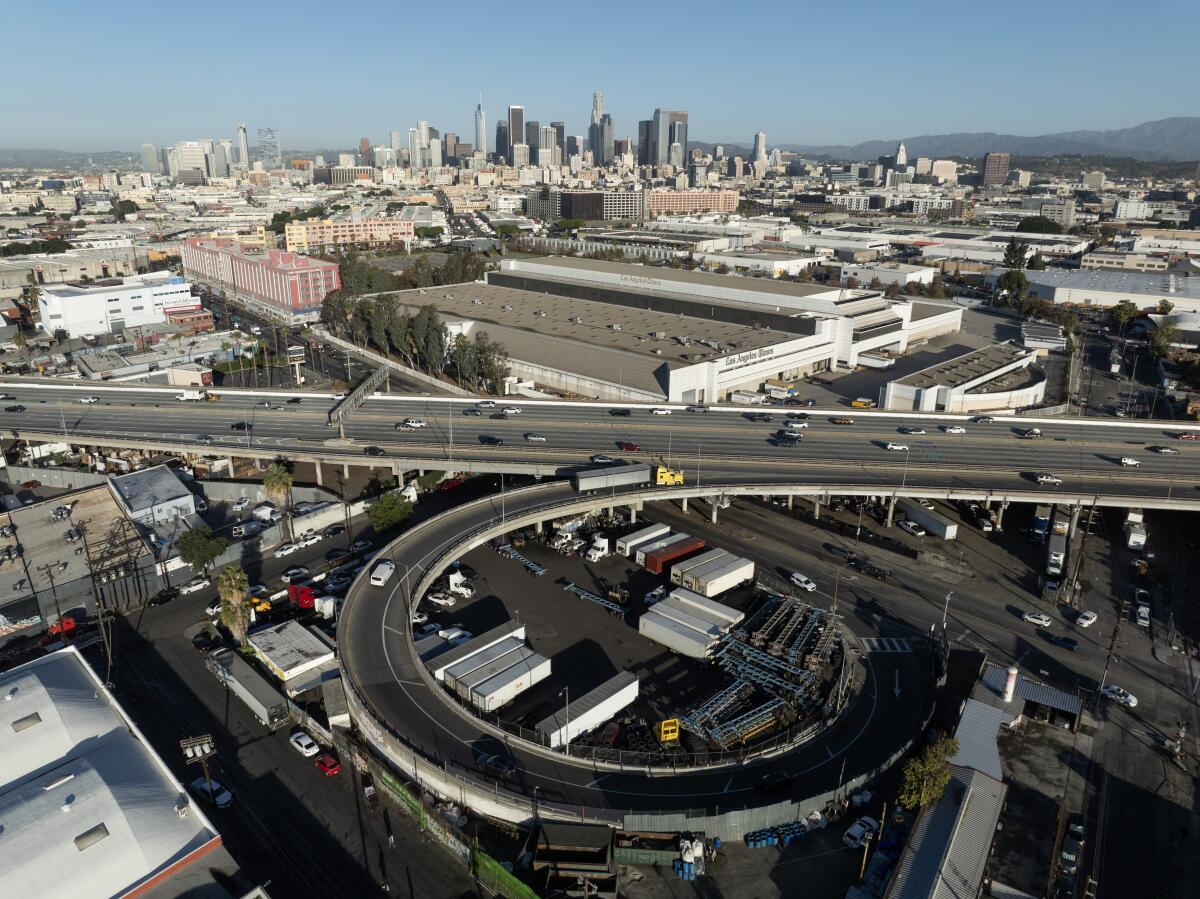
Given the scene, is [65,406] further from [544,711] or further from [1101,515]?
[1101,515]

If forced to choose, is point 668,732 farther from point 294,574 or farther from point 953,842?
point 294,574

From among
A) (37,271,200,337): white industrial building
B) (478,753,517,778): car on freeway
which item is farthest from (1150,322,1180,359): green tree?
(37,271,200,337): white industrial building

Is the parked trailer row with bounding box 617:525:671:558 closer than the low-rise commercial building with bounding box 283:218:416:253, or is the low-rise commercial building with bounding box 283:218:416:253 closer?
the parked trailer row with bounding box 617:525:671:558

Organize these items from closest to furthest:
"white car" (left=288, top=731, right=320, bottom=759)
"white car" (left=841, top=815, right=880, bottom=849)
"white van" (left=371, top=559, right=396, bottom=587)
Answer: "white car" (left=841, top=815, right=880, bottom=849), "white car" (left=288, top=731, right=320, bottom=759), "white van" (left=371, top=559, right=396, bottom=587)

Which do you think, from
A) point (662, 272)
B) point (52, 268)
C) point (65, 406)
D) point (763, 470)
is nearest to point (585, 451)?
point (763, 470)

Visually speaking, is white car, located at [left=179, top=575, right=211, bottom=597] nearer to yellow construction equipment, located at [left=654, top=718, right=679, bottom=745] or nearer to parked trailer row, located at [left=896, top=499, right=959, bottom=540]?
yellow construction equipment, located at [left=654, top=718, right=679, bottom=745]

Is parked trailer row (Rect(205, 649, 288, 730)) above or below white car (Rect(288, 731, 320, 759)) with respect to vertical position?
above
